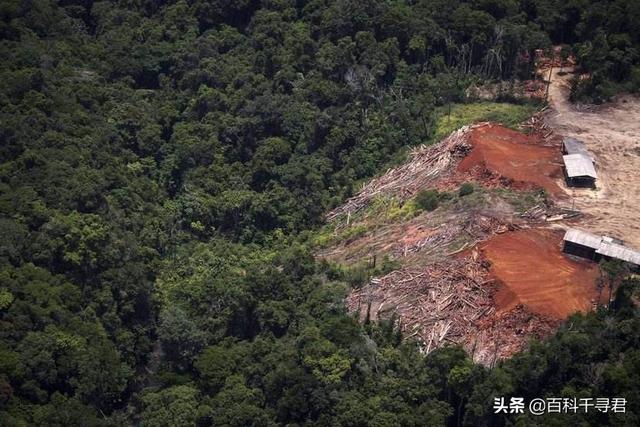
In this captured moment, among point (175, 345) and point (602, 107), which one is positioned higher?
point (602, 107)

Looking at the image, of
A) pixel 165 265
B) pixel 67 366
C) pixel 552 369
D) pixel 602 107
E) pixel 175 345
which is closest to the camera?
pixel 552 369

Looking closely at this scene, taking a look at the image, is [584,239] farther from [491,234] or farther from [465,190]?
[465,190]

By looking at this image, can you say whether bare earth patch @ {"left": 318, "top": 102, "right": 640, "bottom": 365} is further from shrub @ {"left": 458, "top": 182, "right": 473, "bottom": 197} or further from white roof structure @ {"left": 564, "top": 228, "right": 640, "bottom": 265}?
white roof structure @ {"left": 564, "top": 228, "right": 640, "bottom": 265}

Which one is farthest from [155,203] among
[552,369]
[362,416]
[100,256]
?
[552,369]

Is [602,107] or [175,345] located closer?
[175,345]

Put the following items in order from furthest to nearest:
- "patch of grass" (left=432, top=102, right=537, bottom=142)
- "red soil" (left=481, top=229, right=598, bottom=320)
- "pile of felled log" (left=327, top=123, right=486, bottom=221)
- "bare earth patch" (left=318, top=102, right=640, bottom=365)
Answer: "patch of grass" (left=432, top=102, right=537, bottom=142), "pile of felled log" (left=327, top=123, right=486, bottom=221), "bare earth patch" (left=318, top=102, right=640, bottom=365), "red soil" (left=481, top=229, right=598, bottom=320)

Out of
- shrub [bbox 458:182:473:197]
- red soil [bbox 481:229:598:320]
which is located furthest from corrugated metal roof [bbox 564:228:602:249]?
shrub [bbox 458:182:473:197]

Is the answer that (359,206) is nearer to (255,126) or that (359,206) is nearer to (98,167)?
(255,126)
